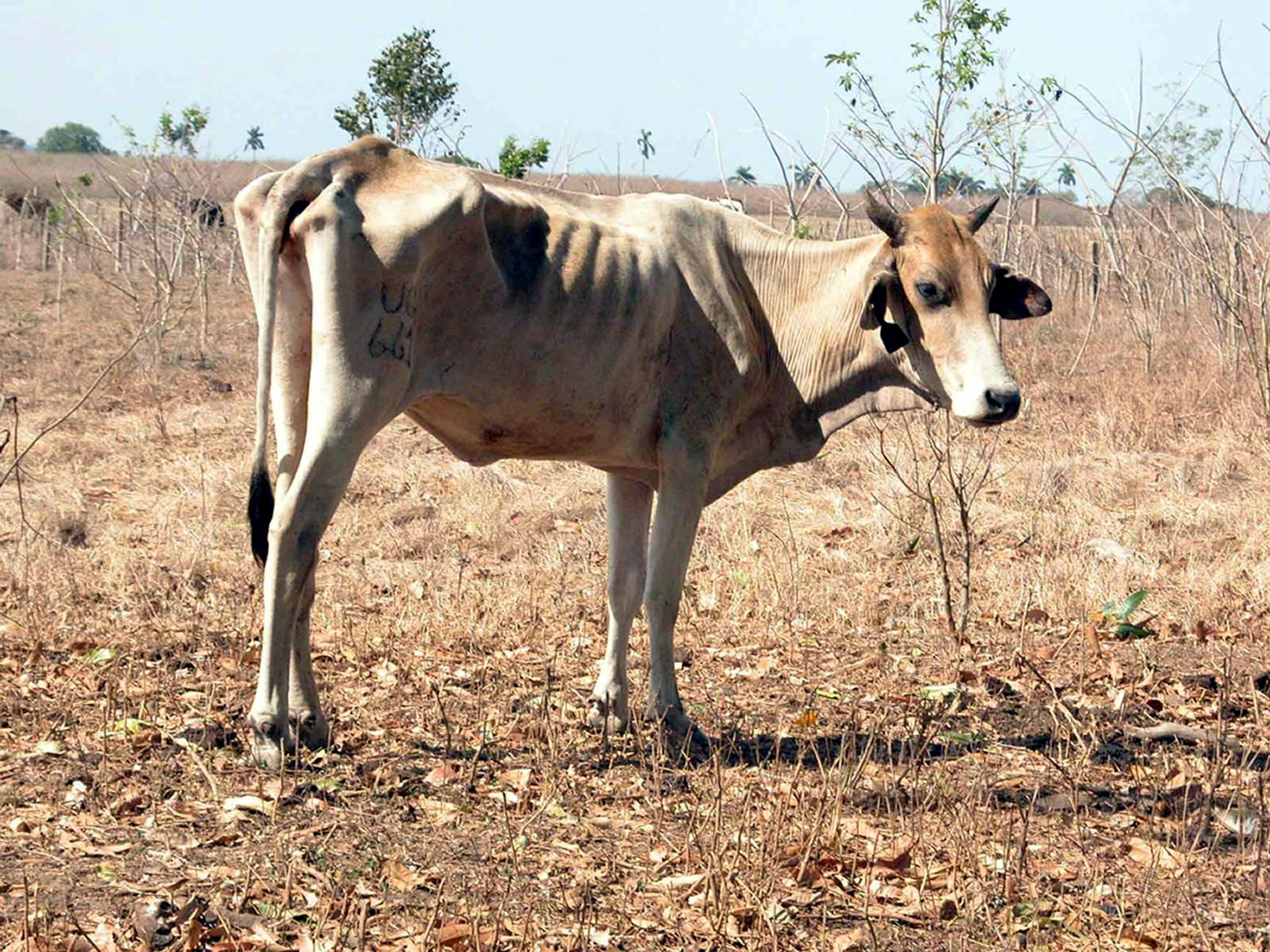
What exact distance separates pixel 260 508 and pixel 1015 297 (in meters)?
2.97

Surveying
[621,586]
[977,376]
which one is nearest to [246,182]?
[621,586]

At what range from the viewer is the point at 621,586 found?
5.77 meters

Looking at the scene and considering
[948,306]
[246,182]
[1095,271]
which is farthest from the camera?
[246,182]

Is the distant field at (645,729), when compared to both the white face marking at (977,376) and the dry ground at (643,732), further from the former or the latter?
the white face marking at (977,376)

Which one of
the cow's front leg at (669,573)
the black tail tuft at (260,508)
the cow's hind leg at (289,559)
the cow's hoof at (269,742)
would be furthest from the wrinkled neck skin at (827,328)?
the cow's hoof at (269,742)

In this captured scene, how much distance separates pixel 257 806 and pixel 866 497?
6228 millimetres

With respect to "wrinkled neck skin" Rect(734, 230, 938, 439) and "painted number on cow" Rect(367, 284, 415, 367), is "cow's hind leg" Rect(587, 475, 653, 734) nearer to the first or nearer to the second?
"wrinkled neck skin" Rect(734, 230, 938, 439)

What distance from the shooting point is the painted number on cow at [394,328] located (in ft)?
15.2

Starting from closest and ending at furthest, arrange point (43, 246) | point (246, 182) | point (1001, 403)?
1. point (1001, 403)
2. point (43, 246)
3. point (246, 182)

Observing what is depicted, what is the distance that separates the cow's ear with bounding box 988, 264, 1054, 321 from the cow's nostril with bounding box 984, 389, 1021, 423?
0.56m

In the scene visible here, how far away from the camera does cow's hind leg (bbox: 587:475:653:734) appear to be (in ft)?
18.2

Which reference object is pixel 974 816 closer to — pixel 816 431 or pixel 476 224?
pixel 816 431

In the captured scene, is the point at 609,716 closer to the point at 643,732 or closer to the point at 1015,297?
the point at 643,732

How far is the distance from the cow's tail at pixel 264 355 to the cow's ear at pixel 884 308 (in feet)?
7.13
